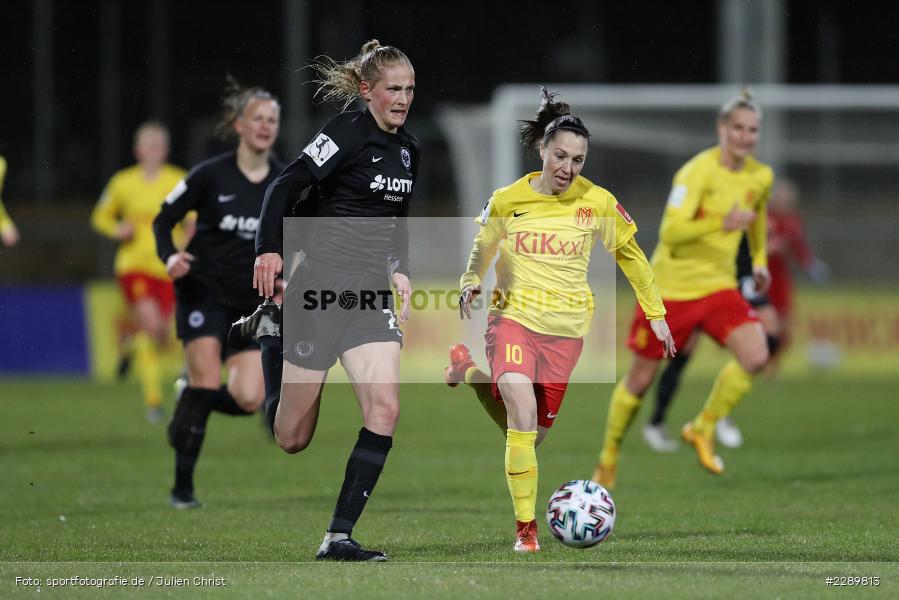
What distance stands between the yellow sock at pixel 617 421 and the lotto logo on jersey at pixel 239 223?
8.56 feet

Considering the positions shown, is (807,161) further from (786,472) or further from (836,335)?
(786,472)

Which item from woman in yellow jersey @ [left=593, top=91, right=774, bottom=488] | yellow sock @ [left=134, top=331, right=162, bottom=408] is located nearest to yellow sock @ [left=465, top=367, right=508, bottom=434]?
woman in yellow jersey @ [left=593, top=91, right=774, bottom=488]

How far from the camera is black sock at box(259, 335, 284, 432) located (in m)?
6.87

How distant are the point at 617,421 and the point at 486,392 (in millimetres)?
2167

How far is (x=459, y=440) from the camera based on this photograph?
12500 mm

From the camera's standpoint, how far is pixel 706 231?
31.0 feet

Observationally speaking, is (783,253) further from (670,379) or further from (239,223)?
(239,223)

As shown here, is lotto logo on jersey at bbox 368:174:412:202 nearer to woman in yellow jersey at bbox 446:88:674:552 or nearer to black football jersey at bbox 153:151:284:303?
woman in yellow jersey at bbox 446:88:674:552

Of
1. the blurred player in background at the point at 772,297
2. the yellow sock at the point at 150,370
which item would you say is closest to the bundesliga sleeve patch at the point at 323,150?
the blurred player in background at the point at 772,297

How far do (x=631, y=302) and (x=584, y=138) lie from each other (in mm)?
12618

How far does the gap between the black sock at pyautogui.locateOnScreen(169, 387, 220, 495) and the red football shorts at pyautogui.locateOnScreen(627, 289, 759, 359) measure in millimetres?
2832

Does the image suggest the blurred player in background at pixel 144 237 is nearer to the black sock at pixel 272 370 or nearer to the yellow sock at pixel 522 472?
the black sock at pixel 272 370

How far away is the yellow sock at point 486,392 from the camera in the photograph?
23.5 ft

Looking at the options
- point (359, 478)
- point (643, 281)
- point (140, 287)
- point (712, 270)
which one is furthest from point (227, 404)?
point (140, 287)
